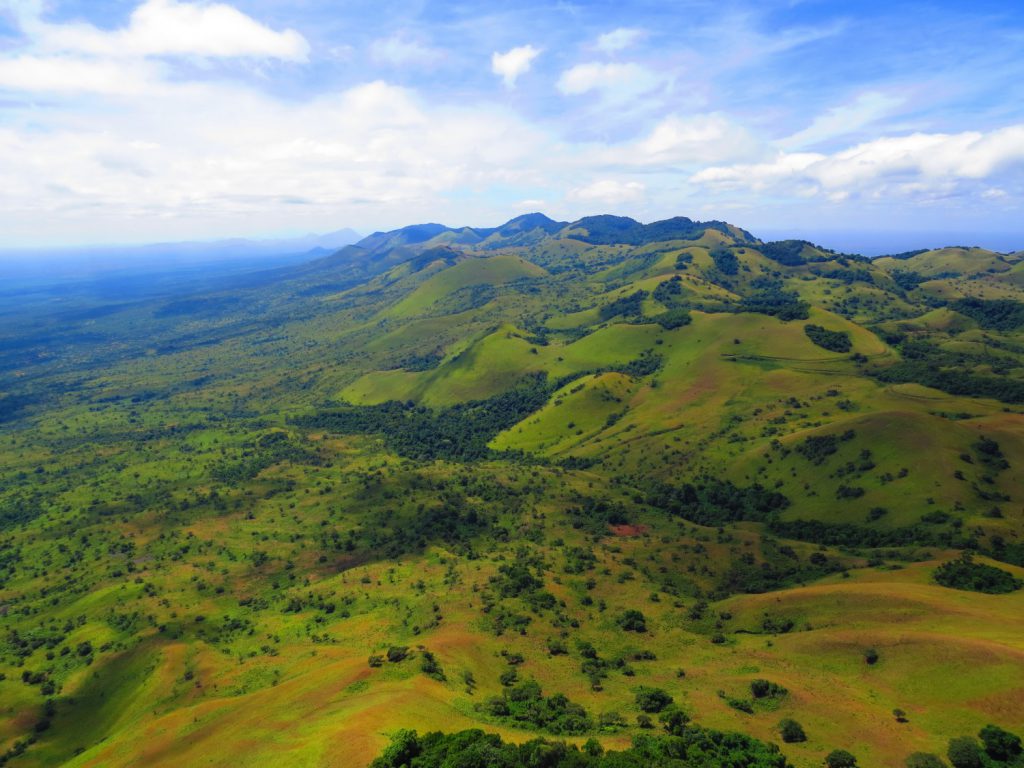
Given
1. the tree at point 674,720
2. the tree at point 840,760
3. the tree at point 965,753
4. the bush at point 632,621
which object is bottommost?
the bush at point 632,621

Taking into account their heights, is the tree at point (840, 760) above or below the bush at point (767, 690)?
above

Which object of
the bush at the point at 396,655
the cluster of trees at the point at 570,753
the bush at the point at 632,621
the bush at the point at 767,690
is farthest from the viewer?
the bush at the point at 632,621

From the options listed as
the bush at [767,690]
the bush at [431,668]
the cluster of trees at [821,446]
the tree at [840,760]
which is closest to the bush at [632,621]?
the bush at [767,690]

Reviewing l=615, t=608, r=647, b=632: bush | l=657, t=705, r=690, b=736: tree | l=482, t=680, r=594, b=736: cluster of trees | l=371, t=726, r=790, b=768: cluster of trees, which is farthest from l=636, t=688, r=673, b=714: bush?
l=615, t=608, r=647, b=632: bush

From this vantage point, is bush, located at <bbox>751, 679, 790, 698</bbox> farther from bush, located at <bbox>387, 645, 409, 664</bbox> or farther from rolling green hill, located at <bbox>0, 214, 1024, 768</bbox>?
bush, located at <bbox>387, 645, 409, 664</bbox>

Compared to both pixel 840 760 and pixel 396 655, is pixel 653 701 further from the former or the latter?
pixel 396 655

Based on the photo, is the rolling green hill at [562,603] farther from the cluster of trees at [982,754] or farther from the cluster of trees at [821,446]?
the cluster of trees at [982,754]

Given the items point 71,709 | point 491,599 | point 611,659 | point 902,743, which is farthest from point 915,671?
point 71,709

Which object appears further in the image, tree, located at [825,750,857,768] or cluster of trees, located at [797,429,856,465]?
cluster of trees, located at [797,429,856,465]
